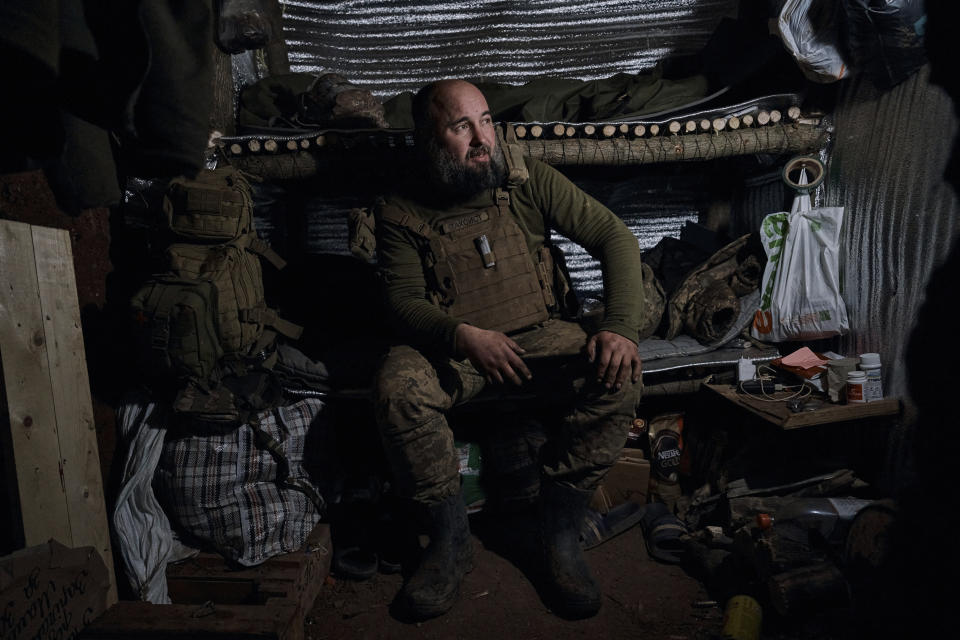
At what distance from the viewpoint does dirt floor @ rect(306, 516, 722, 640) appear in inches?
91.9

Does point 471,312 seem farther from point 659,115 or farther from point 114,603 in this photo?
point 114,603

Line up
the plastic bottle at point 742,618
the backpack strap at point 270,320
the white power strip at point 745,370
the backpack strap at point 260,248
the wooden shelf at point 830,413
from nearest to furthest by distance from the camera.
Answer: the plastic bottle at point 742,618 → the wooden shelf at point 830,413 → the backpack strap at point 270,320 → the backpack strap at point 260,248 → the white power strip at point 745,370

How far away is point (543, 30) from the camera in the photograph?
13.6ft

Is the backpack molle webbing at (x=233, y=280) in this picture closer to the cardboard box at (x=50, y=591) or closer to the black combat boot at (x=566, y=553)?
the cardboard box at (x=50, y=591)

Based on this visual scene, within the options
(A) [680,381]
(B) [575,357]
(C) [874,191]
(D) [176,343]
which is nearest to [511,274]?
(B) [575,357]

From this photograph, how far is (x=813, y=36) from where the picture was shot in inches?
112

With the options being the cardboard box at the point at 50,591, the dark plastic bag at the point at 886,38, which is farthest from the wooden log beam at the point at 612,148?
the cardboard box at the point at 50,591

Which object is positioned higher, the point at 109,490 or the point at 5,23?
the point at 5,23

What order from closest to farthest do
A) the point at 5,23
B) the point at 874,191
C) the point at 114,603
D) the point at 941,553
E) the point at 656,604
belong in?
the point at 5,23 → the point at 941,553 → the point at 114,603 → the point at 656,604 → the point at 874,191

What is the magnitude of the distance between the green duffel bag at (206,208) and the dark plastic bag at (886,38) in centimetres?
304

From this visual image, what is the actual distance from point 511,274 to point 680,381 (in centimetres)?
131

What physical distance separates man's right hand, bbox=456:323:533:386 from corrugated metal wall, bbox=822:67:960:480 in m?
1.87

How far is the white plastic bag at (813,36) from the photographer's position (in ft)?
9.20

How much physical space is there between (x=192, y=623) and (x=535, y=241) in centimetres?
215
